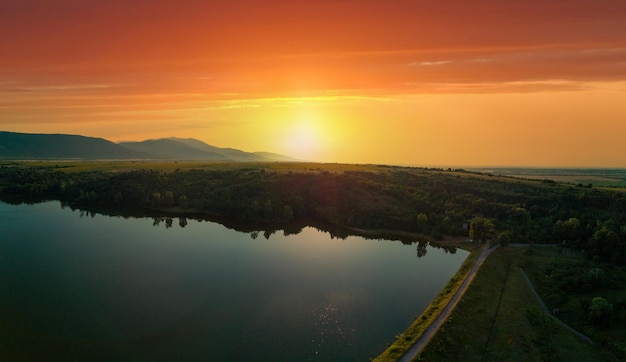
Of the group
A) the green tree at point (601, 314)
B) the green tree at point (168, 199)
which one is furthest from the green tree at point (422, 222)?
the green tree at point (168, 199)

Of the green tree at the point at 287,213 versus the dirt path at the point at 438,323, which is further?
the green tree at the point at 287,213

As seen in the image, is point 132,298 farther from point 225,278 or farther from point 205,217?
point 205,217

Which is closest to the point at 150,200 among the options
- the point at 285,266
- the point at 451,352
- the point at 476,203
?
the point at 285,266

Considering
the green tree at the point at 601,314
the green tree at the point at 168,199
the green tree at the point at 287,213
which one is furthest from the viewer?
the green tree at the point at 168,199

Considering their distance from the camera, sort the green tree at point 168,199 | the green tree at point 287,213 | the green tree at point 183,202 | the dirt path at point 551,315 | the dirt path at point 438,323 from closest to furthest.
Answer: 1. the dirt path at point 438,323
2. the dirt path at point 551,315
3. the green tree at point 287,213
4. the green tree at point 183,202
5. the green tree at point 168,199

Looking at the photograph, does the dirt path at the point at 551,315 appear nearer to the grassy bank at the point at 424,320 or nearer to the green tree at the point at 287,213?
the grassy bank at the point at 424,320

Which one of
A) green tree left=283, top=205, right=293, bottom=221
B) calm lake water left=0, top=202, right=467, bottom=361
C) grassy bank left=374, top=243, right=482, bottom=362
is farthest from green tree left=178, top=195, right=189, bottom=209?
grassy bank left=374, top=243, right=482, bottom=362

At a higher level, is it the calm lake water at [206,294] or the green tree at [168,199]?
the green tree at [168,199]

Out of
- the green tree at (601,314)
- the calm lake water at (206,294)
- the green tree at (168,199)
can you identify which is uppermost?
the green tree at (168,199)
